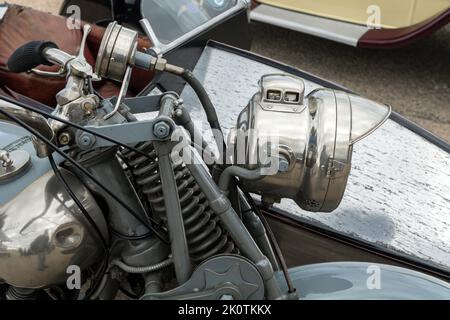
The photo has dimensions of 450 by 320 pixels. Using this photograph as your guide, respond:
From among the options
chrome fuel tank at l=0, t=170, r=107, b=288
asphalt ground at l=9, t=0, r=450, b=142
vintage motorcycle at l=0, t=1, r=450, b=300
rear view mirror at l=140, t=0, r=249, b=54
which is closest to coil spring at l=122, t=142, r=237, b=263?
vintage motorcycle at l=0, t=1, r=450, b=300

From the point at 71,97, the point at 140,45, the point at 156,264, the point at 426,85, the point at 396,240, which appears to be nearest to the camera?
the point at 71,97

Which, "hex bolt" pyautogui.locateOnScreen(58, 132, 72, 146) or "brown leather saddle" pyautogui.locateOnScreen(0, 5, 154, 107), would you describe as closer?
"hex bolt" pyautogui.locateOnScreen(58, 132, 72, 146)

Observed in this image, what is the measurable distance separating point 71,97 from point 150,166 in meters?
0.18

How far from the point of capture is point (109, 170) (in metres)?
1.02

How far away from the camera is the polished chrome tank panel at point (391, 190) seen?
4.16 feet

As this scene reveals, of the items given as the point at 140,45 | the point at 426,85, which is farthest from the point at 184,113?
the point at 426,85

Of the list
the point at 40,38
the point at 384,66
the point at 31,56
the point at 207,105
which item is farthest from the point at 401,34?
the point at 31,56

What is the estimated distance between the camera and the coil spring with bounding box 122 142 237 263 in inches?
39.4

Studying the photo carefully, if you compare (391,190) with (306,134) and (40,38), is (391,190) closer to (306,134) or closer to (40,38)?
(306,134)

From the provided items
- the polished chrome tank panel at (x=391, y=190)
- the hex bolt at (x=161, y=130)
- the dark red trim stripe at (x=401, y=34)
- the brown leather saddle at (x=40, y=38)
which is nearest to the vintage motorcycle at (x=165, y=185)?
the hex bolt at (x=161, y=130)

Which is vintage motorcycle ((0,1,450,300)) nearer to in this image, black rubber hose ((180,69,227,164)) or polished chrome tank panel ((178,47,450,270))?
black rubber hose ((180,69,227,164))

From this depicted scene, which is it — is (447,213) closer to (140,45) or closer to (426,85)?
(140,45)

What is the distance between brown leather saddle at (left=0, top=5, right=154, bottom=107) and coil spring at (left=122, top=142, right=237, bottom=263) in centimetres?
74

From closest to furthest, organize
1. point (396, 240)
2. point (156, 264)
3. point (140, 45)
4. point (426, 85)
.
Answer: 1. point (156, 264)
2. point (396, 240)
3. point (140, 45)
4. point (426, 85)
